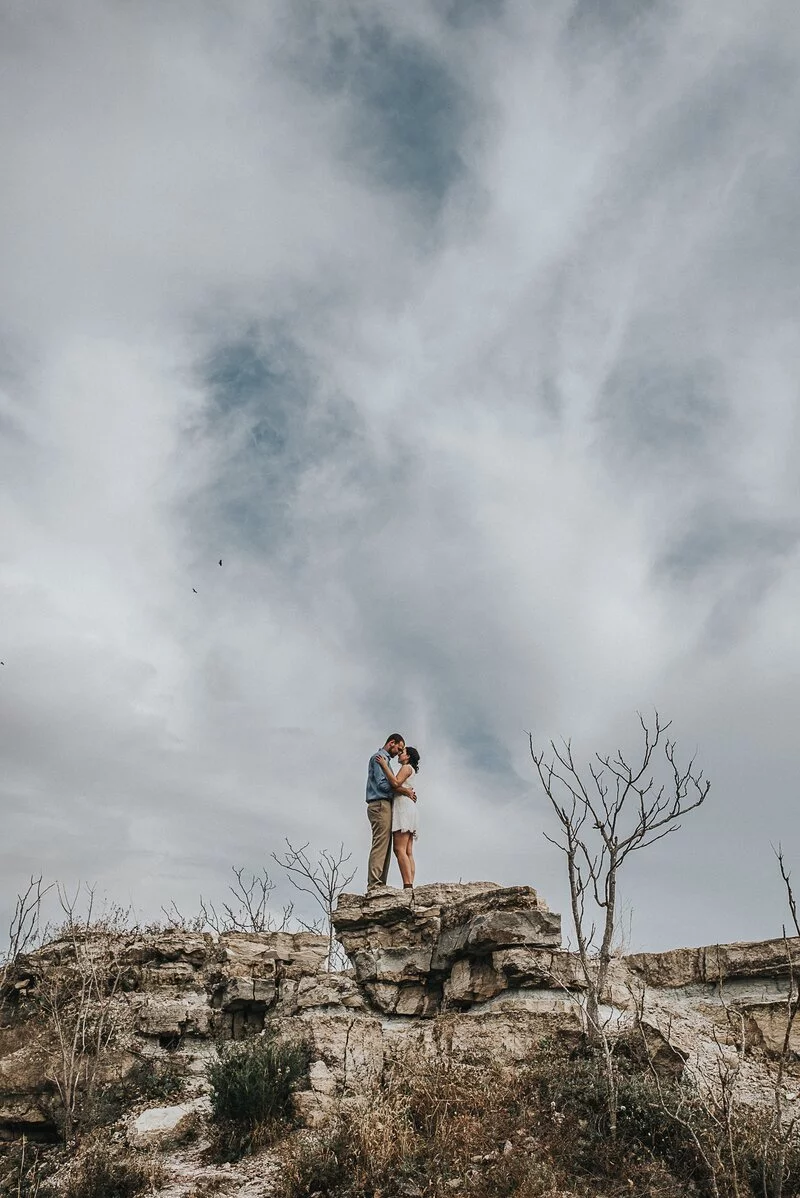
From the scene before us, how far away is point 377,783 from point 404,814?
2.04 ft

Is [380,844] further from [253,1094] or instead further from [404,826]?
[253,1094]

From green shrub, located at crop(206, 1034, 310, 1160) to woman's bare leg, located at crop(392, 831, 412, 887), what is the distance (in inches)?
129

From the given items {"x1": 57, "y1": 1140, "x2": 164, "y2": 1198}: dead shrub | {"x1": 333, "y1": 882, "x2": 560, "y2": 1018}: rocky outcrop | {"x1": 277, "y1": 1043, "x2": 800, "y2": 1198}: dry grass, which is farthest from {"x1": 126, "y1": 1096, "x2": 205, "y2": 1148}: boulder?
{"x1": 333, "y1": 882, "x2": 560, "y2": 1018}: rocky outcrop

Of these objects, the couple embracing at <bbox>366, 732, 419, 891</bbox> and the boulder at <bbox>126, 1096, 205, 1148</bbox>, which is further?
the couple embracing at <bbox>366, 732, 419, 891</bbox>

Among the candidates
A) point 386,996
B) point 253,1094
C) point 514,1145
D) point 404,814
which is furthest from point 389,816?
point 514,1145

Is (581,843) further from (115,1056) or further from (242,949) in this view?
→ (115,1056)

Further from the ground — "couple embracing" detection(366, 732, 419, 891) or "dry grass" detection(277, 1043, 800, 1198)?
"couple embracing" detection(366, 732, 419, 891)

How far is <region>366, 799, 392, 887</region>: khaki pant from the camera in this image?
39.2ft

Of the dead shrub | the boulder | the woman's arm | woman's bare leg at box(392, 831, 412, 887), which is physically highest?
the woman's arm

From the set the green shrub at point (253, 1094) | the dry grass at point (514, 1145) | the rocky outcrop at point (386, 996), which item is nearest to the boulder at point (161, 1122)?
the rocky outcrop at point (386, 996)

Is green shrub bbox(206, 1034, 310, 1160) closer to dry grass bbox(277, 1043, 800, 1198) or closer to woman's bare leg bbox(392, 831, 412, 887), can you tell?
dry grass bbox(277, 1043, 800, 1198)

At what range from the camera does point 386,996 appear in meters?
9.91

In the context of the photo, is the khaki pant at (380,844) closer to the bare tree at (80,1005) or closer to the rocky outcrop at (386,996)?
the rocky outcrop at (386,996)

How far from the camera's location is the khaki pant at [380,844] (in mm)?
11938
